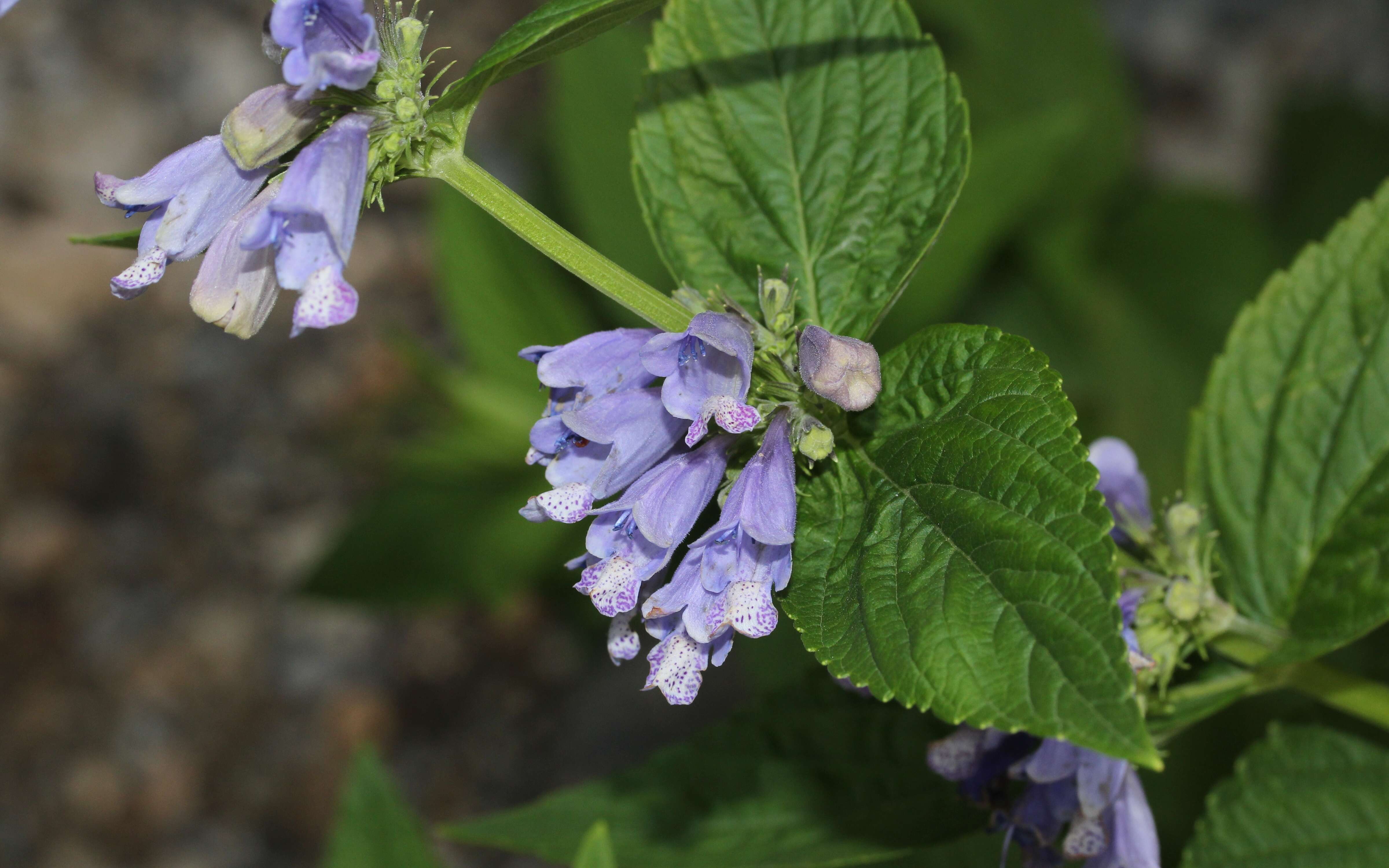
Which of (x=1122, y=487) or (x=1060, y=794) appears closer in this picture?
(x=1060, y=794)

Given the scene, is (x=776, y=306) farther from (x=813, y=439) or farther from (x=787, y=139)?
(x=787, y=139)

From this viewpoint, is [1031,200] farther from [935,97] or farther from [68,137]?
[68,137]

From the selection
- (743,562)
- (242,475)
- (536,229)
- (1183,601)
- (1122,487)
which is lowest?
(1183,601)

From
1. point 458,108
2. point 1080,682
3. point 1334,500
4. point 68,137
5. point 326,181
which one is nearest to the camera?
point 1080,682

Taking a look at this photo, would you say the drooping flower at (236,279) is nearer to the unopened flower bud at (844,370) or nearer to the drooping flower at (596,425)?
the drooping flower at (596,425)

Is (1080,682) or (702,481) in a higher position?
(702,481)

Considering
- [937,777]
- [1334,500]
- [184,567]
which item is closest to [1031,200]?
[1334,500]

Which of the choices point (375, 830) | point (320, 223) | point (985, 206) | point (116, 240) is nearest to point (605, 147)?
point (985, 206)
